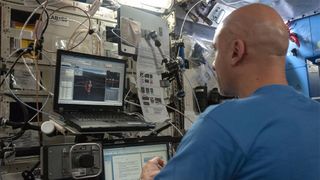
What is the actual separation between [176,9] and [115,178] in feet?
4.06

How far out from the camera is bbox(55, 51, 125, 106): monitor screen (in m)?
1.46

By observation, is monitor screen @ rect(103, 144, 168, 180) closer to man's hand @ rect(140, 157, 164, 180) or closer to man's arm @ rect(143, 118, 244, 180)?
man's hand @ rect(140, 157, 164, 180)

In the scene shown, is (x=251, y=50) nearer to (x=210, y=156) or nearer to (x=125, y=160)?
(x=210, y=156)

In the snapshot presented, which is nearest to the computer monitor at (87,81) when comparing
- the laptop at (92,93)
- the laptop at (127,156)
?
the laptop at (92,93)

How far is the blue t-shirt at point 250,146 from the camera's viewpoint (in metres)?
0.75

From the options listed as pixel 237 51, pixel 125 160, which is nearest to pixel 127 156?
pixel 125 160

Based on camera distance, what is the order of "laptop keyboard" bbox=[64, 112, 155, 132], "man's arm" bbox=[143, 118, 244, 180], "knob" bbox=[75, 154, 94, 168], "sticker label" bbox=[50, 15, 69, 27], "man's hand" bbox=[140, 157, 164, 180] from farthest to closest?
"sticker label" bbox=[50, 15, 69, 27] < "laptop keyboard" bbox=[64, 112, 155, 132] < "knob" bbox=[75, 154, 94, 168] < "man's hand" bbox=[140, 157, 164, 180] < "man's arm" bbox=[143, 118, 244, 180]

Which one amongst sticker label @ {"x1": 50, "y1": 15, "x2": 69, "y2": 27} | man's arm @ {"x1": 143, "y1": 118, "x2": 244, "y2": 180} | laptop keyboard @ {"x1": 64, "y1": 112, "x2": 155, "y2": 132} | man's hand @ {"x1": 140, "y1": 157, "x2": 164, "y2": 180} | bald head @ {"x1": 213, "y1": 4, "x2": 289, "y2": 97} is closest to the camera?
man's arm @ {"x1": 143, "y1": 118, "x2": 244, "y2": 180}

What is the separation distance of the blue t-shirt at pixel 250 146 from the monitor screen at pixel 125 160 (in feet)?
1.93

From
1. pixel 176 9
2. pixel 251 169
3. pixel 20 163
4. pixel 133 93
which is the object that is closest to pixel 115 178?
pixel 20 163

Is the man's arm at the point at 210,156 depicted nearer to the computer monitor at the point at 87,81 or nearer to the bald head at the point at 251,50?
the bald head at the point at 251,50

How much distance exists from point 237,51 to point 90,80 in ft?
2.62

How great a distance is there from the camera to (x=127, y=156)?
1420mm

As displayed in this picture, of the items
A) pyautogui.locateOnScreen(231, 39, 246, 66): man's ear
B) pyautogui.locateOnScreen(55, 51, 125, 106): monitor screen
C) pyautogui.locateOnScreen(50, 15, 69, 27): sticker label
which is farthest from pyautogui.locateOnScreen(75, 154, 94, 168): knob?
pyautogui.locateOnScreen(50, 15, 69, 27): sticker label
